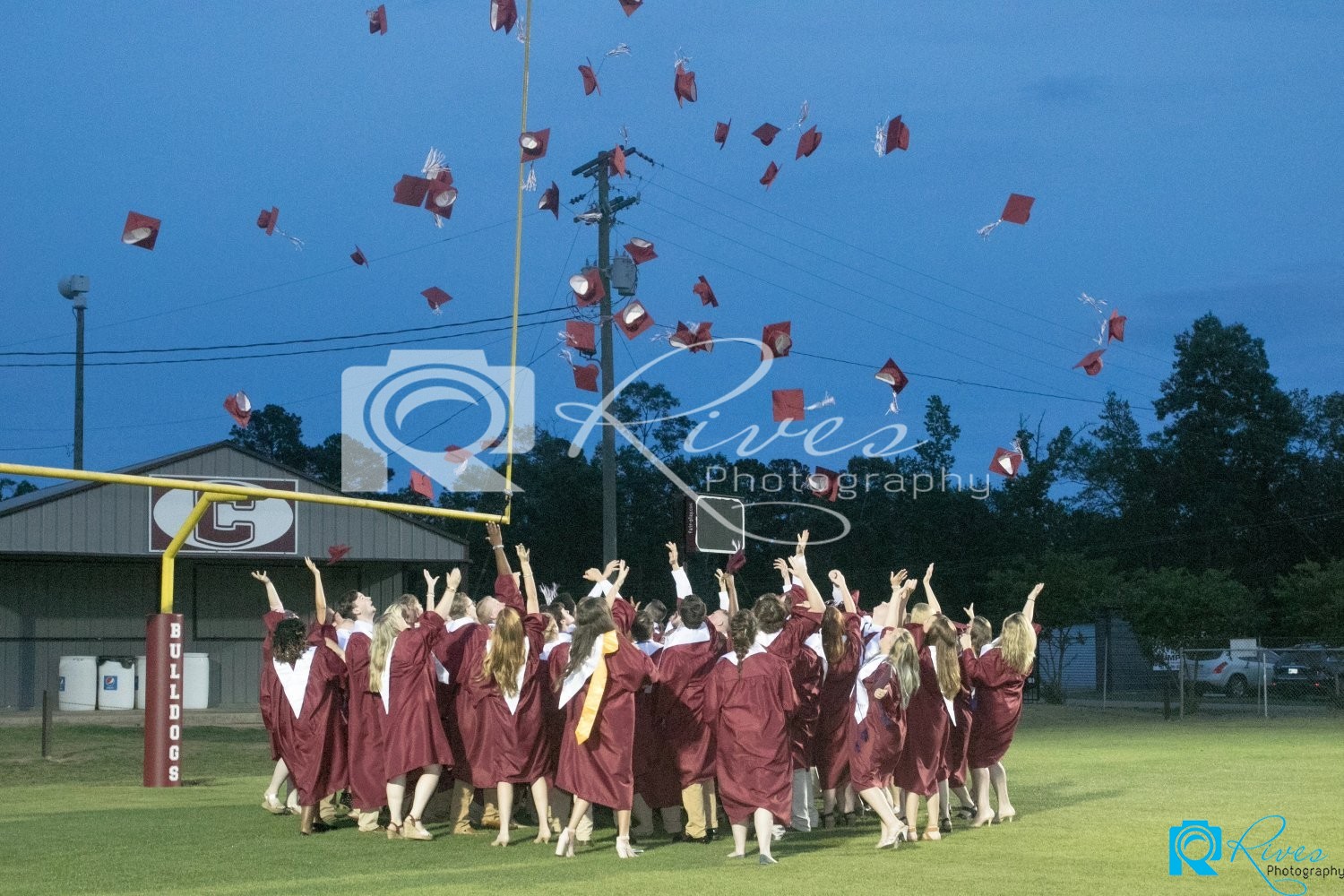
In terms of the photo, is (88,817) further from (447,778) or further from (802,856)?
(802,856)

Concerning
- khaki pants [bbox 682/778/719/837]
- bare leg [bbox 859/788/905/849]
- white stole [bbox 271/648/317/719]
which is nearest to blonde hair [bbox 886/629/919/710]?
bare leg [bbox 859/788/905/849]

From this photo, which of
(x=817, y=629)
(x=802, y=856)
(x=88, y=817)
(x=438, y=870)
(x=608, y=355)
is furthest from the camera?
(x=608, y=355)

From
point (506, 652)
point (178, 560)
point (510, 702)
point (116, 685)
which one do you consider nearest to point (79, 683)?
point (116, 685)

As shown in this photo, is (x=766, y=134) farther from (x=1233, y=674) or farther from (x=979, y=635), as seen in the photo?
(x=1233, y=674)

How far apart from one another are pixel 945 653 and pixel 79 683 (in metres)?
22.3

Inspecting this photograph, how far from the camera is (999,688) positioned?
40.7ft

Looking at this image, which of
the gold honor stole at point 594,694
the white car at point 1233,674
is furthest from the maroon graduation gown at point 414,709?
the white car at point 1233,674

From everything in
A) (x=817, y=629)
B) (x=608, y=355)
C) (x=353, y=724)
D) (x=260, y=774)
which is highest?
(x=608, y=355)

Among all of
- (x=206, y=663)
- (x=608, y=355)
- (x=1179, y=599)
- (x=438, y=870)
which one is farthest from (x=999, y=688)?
(x=1179, y=599)

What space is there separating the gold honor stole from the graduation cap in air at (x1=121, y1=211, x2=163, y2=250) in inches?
255

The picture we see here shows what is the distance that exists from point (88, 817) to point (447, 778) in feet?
10.8

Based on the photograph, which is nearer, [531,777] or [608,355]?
[531,777]

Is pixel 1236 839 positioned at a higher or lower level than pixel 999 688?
lower

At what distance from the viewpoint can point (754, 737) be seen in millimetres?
10242
